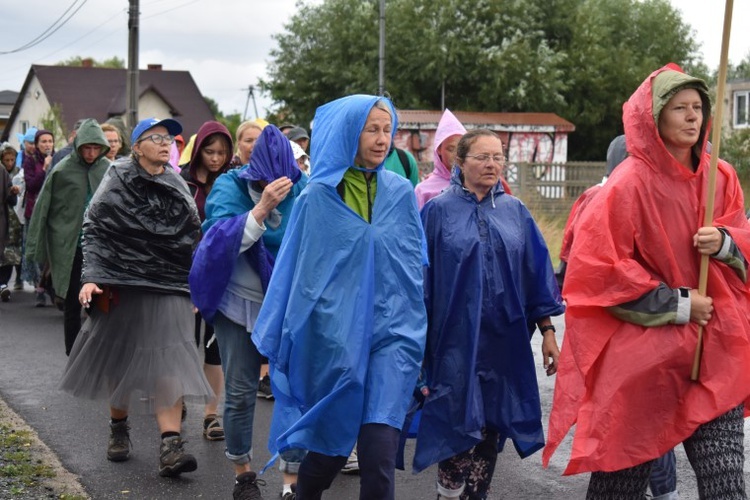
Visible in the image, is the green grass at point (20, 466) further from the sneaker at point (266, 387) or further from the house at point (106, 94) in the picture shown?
the house at point (106, 94)

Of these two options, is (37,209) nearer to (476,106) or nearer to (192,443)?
(192,443)

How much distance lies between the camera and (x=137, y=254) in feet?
20.7

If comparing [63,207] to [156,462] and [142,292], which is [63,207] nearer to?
[142,292]

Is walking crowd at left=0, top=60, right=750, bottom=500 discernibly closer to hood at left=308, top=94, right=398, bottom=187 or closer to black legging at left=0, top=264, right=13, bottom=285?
hood at left=308, top=94, right=398, bottom=187

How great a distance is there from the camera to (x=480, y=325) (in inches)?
201

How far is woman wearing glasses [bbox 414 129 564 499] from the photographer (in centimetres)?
507

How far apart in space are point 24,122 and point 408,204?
7280 cm

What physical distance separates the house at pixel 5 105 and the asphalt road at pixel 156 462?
8572cm

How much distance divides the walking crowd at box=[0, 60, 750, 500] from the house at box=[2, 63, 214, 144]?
2378 inches

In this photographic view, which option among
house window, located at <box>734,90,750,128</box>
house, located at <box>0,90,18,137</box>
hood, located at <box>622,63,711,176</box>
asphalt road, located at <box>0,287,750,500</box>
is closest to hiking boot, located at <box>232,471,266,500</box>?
asphalt road, located at <box>0,287,750,500</box>

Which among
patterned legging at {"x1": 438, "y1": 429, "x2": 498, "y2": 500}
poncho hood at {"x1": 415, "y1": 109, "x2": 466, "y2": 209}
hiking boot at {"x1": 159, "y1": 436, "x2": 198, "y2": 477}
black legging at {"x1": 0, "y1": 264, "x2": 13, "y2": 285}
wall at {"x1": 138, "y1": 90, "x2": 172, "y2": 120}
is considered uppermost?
wall at {"x1": 138, "y1": 90, "x2": 172, "y2": 120}

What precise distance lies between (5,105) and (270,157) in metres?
93.1

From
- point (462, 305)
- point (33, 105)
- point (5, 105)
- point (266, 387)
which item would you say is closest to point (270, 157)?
point (462, 305)

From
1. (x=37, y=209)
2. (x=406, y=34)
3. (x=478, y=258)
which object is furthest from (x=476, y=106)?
(x=478, y=258)
